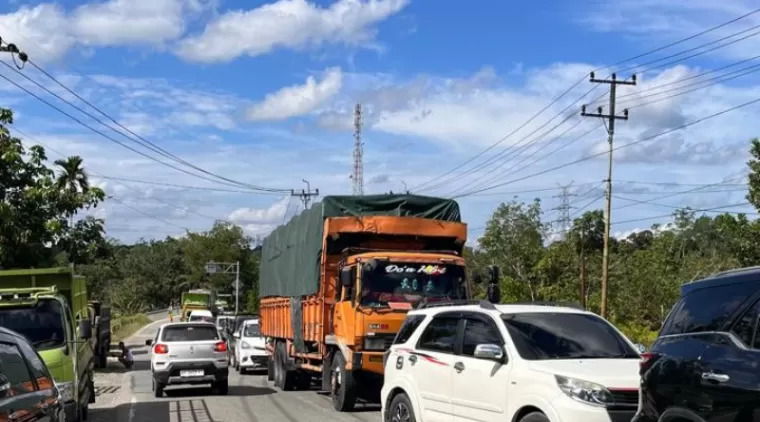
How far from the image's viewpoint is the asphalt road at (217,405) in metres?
14.8

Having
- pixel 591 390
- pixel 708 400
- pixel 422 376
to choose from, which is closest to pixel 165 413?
pixel 422 376

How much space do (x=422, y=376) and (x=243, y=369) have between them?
1860cm

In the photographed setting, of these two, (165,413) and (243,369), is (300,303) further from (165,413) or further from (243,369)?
(243,369)

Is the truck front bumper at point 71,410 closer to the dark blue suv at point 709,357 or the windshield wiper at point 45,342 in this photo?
the windshield wiper at point 45,342

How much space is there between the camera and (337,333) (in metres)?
15.6

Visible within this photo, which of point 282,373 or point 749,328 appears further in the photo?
point 282,373

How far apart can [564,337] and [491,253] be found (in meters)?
43.9

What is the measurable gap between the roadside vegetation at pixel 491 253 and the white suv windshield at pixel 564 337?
9.86ft

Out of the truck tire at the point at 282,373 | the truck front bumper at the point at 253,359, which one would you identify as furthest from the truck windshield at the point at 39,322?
the truck front bumper at the point at 253,359

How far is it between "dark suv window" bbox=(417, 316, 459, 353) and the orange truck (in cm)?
433

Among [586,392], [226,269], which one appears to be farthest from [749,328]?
[226,269]

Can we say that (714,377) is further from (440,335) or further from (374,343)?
(374,343)

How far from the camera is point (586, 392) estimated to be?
24.5ft

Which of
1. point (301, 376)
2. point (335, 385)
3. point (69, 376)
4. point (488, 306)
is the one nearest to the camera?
point (488, 306)
